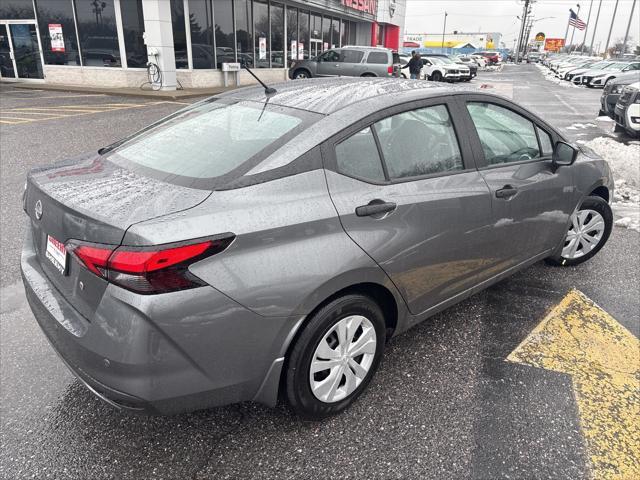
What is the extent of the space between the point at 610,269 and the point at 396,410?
282 cm

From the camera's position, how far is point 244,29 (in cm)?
2069

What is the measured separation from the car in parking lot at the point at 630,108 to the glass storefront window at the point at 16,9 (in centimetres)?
2000

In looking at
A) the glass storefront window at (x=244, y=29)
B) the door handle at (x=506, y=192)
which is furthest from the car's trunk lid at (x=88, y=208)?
the glass storefront window at (x=244, y=29)

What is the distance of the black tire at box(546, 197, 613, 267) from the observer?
395cm

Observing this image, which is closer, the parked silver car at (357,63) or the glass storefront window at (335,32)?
the parked silver car at (357,63)

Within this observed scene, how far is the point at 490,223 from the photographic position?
9.51ft

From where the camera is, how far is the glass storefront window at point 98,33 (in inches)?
682

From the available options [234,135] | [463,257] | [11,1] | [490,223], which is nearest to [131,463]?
[234,135]

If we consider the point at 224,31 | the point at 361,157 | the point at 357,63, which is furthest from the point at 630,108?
the point at 224,31

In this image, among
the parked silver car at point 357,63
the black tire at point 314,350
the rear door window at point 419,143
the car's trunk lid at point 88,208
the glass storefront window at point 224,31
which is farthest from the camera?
the parked silver car at point 357,63

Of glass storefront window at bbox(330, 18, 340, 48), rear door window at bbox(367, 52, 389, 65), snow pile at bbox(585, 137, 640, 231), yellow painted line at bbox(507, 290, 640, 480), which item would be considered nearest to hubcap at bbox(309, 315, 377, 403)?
yellow painted line at bbox(507, 290, 640, 480)

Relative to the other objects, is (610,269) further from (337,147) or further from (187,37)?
(187,37)

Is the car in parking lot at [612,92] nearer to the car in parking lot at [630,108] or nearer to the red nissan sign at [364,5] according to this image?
→ the car in parking lot at [630,108]

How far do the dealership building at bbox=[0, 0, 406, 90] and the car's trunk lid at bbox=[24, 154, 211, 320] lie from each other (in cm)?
1532
